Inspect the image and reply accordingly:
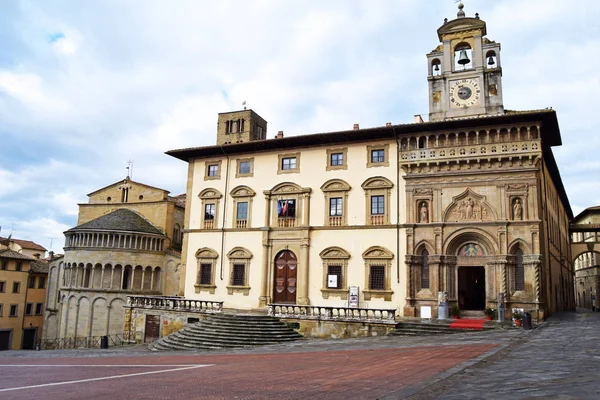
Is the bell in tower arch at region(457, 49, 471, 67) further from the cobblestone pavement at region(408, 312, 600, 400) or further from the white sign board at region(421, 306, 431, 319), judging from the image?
the cobblestone pavement at region(408, 312, 600, 400)

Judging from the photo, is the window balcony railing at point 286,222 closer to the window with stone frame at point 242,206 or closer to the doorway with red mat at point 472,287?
the window with stone frame at point 242,206

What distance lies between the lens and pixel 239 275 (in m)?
33.8

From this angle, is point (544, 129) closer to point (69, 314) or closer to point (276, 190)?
point (276, 190)

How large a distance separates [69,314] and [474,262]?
33643 millimetres

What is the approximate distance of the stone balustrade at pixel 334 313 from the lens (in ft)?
81.7

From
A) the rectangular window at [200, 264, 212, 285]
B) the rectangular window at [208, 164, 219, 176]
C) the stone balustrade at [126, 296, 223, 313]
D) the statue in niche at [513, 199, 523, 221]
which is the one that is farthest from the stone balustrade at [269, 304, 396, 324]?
the rectangular window at [208, 164, 219, 176]

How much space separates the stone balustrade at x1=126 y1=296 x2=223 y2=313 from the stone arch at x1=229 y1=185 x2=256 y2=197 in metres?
7.77

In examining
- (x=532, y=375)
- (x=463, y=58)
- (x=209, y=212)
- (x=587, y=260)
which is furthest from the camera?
(x=587, y=260)

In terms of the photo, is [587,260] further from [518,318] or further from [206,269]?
[206,269]

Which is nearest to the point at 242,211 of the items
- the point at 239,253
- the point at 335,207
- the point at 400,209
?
the point at 239,253

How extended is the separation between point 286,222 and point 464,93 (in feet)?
45.9

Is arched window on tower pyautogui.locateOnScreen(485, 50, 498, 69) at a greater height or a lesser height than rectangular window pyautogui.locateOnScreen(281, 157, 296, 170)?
greater

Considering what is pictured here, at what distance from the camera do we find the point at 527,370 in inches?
437

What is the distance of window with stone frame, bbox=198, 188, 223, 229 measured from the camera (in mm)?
35281
